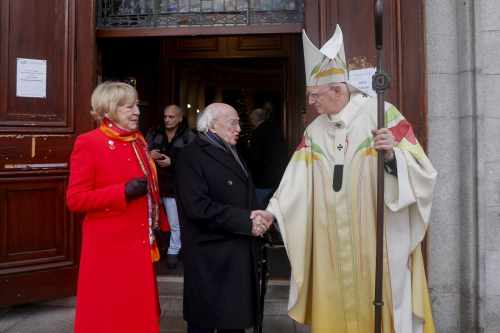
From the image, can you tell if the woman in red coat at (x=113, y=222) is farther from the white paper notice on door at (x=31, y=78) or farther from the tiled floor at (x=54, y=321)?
the white paper notice on door at (x=31, y=78)

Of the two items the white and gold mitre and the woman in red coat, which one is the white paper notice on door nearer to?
the woman in red coat

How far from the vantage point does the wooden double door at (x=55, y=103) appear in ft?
12.7

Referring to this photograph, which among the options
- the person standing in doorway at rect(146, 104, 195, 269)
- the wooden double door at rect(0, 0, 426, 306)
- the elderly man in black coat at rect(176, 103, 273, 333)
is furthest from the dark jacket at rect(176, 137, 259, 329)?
the person standing in doorway at rect(146, 104, 195, 269)

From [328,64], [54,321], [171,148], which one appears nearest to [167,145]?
[171,148]

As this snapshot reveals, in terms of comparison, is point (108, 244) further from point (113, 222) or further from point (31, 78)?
point (31, 78)

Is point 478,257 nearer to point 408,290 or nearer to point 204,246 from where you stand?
point 408,290

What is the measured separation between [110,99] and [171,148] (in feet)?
8.97

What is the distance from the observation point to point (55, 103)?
4.09 meters

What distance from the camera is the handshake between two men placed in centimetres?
273

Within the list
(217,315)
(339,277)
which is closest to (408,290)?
(339,277)

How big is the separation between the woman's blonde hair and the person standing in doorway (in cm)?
256

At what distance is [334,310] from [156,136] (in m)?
3.48

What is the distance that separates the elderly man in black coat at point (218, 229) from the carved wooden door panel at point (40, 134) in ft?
5.55

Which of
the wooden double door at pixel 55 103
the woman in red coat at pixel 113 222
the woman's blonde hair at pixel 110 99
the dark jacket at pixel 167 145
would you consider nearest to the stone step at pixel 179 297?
the wooden double door at pixel 55 103
